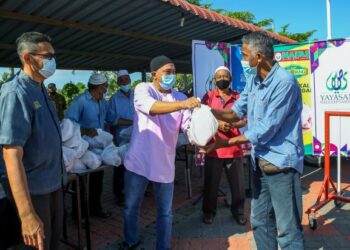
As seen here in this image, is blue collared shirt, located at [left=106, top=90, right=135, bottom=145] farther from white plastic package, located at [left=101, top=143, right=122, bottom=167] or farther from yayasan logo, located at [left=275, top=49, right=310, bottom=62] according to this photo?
yayasan logo, located at [left=275, top=49, right=310, bottom=62]

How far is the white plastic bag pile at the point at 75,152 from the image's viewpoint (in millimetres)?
3275

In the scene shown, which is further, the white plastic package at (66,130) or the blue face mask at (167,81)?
the white plastic package at (66,130)

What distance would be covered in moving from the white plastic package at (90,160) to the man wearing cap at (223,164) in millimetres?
1343

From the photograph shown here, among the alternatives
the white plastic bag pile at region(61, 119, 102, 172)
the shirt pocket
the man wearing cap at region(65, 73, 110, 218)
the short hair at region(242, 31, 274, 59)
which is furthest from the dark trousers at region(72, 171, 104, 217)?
the short hair at region(242, 31, 274, 59)

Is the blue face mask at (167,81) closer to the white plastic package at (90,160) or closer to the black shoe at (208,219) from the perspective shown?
the white plastic package at (90,160)

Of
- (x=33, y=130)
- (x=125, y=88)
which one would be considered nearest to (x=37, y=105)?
(x=33, y=130)

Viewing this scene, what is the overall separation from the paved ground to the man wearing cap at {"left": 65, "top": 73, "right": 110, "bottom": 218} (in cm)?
26

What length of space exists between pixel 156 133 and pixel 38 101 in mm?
1209

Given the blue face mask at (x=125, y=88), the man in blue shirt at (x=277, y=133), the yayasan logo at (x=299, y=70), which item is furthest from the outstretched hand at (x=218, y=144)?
the yayasan logo at (x=299, y=70)

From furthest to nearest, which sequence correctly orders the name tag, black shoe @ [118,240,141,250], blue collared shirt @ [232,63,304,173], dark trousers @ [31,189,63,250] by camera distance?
1. black shoe @ [118,240,141,250]
2. blue collared shirt @ [232,63,304,173]
3. dark trousers @ [31,189,63,250]
4. the name tag

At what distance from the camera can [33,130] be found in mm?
2068

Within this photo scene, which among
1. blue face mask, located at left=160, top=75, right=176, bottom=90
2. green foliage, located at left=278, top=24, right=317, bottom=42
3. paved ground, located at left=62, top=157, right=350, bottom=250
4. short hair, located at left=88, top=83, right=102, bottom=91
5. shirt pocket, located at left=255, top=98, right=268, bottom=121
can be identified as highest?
green foliage, located at left=278, top=24, right=317, bottom=42

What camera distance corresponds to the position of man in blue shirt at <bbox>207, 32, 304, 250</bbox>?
8.26ft

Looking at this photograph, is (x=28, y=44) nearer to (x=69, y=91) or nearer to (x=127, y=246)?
(x=127, y=246)
